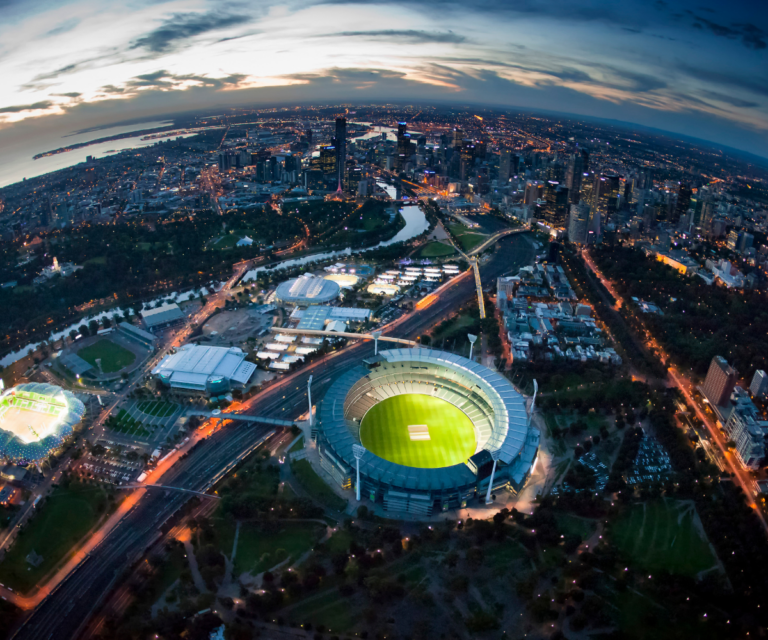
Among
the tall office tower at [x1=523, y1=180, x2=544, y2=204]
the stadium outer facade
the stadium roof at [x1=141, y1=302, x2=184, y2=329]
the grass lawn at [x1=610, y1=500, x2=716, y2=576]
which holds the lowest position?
the tall office tower at [x1=523, y1=180, x2=544, y2=204]

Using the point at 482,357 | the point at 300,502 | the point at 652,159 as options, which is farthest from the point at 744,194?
the point at 300,502

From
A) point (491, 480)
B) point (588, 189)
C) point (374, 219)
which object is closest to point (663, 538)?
point (491, 480)

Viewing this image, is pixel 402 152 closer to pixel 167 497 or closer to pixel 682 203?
pixel 682 203

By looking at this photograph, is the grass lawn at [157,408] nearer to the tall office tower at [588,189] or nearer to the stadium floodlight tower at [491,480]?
the stadium floodlight tower at [491,480]

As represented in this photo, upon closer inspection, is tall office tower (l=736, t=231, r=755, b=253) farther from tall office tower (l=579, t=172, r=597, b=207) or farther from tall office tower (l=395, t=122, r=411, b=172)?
tall office tower (l=395, t=122, r=411, b=172)

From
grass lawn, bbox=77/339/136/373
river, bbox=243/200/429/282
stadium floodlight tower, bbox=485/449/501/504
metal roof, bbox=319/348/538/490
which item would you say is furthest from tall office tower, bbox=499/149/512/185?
stadium floodlight tower, bbox=485/449/501/504

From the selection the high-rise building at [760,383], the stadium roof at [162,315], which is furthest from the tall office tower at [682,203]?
the stadium roof at [162,315]
